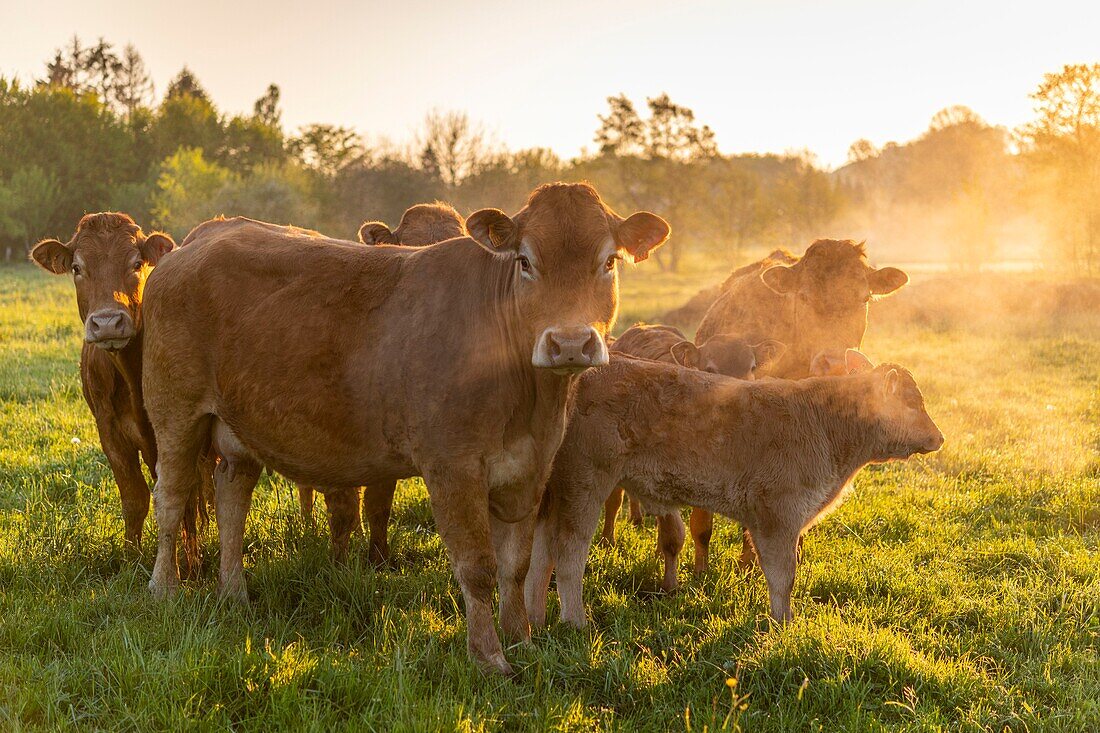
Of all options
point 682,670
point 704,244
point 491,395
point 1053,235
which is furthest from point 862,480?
point 704,244

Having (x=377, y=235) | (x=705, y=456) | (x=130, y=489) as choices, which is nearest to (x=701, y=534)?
(x=705, y=456)

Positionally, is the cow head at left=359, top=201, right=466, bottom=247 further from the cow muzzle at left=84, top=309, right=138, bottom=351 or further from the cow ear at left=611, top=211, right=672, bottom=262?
the cow ear at left=611, top=211, right=672, bottom=262

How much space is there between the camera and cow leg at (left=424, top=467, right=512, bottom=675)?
4668 millimetres

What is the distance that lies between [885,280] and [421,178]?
50.4 m

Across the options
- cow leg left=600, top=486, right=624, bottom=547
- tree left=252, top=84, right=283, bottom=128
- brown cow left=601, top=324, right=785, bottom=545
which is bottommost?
cow leg left=600, top=486, right=624, bottom=547

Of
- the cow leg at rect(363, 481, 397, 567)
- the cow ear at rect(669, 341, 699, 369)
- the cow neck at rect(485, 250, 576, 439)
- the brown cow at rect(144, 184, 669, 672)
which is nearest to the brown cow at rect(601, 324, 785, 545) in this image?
the cow ear at rect(669, 341, 699, 369)

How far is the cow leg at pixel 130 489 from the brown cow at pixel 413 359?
28.9 inches

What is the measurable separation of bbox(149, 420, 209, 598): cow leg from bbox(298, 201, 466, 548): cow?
0.79m

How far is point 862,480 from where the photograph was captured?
30.8 ft

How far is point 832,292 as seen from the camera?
25.0 feet

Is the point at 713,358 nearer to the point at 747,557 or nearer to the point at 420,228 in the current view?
the point at 747,557

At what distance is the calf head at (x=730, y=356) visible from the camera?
24.6 ft

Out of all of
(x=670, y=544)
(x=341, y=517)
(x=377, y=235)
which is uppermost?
(x=377, y=235)

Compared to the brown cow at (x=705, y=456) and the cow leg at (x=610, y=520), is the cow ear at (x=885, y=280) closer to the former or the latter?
Answer: the brown cow at (x=705, y=456)
